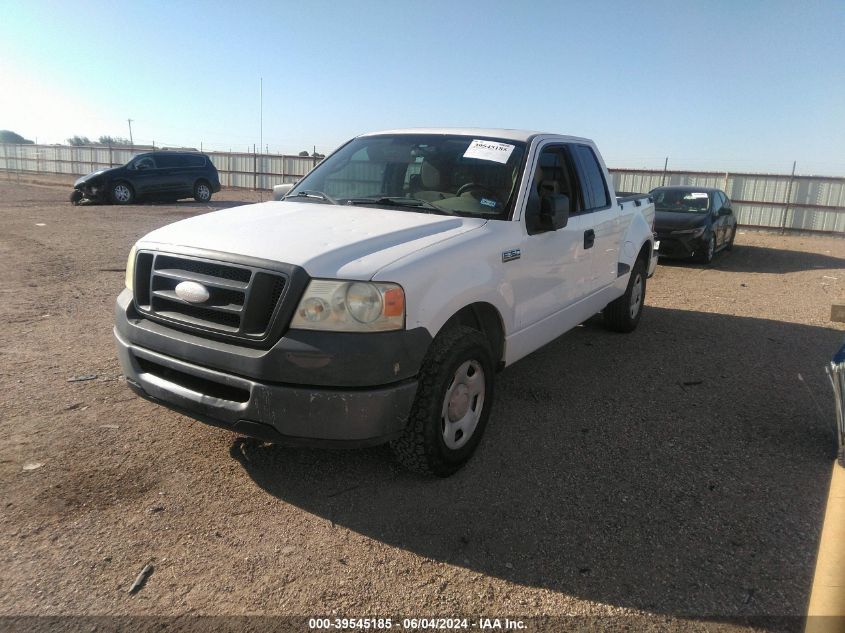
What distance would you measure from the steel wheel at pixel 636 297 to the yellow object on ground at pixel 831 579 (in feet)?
16.5

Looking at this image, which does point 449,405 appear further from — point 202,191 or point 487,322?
point 202,191

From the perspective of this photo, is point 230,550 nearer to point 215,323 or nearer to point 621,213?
point 215,323

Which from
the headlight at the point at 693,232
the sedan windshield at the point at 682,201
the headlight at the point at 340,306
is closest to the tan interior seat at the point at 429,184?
the headlight at the point at 340,306

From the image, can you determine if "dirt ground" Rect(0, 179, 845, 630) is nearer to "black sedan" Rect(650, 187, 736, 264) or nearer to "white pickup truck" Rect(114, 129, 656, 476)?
"white pickup truck" Rect(114, 129, 656, 476)

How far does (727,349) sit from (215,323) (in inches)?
204

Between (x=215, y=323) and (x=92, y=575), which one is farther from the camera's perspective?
(x=215, y=323)

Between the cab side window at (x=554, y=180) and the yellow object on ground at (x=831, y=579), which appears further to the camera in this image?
the cab side window at (x=554, y=180)

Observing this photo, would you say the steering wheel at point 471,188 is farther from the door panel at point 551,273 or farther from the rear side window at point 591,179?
the rear side window at point 591,179

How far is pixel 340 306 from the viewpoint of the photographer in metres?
A: 2.78

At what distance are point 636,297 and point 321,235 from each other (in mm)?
4481

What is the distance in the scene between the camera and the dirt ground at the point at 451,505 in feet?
8.30

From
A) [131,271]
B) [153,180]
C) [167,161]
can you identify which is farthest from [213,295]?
[167,161]

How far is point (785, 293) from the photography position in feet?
31.2

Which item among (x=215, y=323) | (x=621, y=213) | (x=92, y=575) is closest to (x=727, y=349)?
(x=621, y=213)
